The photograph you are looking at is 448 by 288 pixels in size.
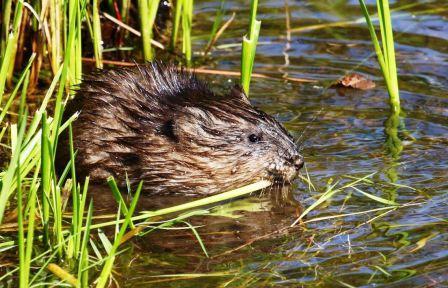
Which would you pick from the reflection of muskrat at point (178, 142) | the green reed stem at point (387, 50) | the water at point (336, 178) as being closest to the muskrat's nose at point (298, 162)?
the reflection of muskrat at point (178, 142)

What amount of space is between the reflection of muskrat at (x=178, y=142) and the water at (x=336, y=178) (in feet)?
0.54

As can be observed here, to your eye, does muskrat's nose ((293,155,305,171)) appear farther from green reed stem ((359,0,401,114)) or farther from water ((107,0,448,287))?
green reed stem ((359,0,401,114))

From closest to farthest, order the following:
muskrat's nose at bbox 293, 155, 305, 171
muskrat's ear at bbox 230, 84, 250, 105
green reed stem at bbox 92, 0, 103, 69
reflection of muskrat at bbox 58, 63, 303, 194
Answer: muskrat's nose at bbox 293, 155, 305, 171, reflection of muskrat at bbox 58, 63, 303, 194, muskrat's ear at bbox 230, 84, 250, 105, green reed stem at bbox 92, 0, 103, 69

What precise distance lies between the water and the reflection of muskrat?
0.16 meters

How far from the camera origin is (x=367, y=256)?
444cm

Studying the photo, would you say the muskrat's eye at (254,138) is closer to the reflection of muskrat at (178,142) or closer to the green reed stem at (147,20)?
the reflection of muskrat at (178,142)

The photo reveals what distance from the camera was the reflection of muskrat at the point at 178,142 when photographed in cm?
559

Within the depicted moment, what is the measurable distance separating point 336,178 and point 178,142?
0.90m

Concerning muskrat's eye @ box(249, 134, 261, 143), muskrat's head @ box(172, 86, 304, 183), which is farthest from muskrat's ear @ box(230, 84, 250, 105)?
muskrat's eye @ box(249, 134, 261, 143)

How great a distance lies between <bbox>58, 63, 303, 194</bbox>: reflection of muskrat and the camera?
5594mm

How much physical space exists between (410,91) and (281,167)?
1909 millimetres

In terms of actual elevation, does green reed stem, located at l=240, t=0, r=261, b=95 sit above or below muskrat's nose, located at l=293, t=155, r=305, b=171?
above

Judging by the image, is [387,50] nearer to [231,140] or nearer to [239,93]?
[239,93]

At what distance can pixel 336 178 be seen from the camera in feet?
18.2
